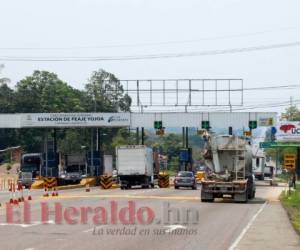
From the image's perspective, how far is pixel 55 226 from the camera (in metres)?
20.8

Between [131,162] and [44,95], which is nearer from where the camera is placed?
[131,162]

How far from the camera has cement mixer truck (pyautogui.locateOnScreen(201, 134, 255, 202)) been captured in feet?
118

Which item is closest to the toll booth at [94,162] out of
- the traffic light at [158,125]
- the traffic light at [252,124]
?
the traffic light at [158,125]

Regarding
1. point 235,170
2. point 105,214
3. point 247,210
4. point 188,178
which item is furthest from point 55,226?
point 188,178

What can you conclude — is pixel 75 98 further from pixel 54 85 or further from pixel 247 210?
pixel 247 210

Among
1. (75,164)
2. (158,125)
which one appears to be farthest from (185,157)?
(75,164)

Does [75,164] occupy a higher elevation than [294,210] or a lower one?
higher

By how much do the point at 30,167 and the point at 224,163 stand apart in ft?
120

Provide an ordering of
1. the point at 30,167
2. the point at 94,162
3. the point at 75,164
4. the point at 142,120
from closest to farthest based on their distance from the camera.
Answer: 1. the point at 142,120
2. the point at 94,162
3. the point at 30,167
4. the point at 75,164

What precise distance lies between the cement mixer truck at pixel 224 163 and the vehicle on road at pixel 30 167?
3243cm

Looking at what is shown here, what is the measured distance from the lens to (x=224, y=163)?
36531mm

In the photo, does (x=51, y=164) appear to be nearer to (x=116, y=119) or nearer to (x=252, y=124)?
(x=116, y=119)

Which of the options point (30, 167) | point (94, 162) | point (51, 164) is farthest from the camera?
point (30, 167)

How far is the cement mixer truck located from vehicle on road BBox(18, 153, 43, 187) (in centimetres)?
3243
